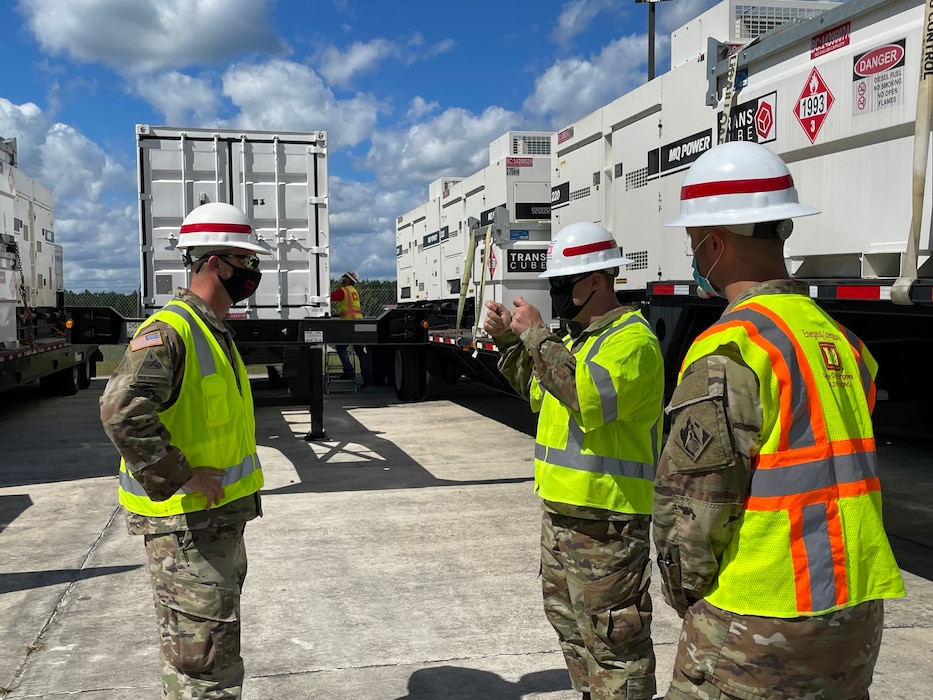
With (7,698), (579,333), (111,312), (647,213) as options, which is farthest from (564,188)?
(7,698)

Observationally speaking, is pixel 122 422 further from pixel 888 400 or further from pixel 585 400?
pixel 888 400

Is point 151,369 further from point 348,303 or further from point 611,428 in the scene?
point 348,303

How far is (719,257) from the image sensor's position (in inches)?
73.4

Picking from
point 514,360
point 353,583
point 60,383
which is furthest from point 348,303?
point 514,360

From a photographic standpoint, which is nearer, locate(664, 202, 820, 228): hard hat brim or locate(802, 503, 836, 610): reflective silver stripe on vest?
locate(802, 503, 836, 610): reflective silver stripe on vest

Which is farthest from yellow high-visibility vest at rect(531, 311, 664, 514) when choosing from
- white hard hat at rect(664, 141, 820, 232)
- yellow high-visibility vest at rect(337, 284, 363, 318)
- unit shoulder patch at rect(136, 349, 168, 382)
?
yellow high-visibility vest at rect(337, 284, 363, 318)

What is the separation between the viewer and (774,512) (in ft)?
5.40

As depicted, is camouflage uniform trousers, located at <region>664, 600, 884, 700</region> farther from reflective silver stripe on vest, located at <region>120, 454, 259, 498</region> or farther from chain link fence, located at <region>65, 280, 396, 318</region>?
chain link fence, located at <region>65, 280, 396, 318</region>

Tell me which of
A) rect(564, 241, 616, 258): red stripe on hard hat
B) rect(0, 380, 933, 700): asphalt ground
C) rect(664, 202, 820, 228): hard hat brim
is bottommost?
rect(0, 380, 933, 700): asphalt ground

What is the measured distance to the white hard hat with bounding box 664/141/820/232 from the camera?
181 cm

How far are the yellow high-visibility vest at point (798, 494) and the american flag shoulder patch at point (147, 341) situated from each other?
1.55 m

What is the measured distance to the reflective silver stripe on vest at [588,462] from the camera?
9.23 ft

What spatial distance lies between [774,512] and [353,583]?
11.7ft

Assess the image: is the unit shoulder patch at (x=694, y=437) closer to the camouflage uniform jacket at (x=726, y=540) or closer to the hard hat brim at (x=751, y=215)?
the camouflage uniform jacket at (x=726, y=540)
